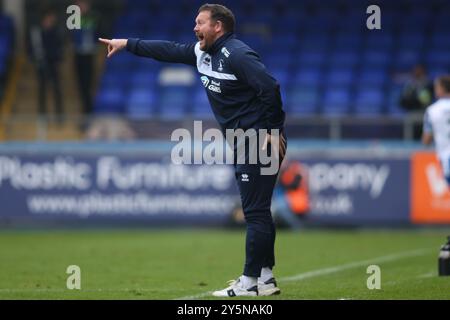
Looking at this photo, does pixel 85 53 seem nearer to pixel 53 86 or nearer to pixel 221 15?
pixel 53 86

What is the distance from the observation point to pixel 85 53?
24719 mm

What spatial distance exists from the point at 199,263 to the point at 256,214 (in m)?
4.34

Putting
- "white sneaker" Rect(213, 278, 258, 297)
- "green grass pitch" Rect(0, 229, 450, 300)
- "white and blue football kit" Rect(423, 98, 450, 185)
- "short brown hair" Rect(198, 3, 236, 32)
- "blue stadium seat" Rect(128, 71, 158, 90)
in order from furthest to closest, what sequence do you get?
"blue stadium seat" Rect(128, 71, 158, 90) → "white and blue football kit" Rect(423, 98, 450, 185) → "green grass pitch" Rect(0, 229, 450, 300) → "short brown hair" Rect(198, 3, 236, 32) → "white sneaker" Rect(213, 278, 258, 297)

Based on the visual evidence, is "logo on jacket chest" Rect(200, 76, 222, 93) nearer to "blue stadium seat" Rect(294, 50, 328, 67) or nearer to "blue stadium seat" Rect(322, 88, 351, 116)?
"blue stadium seat" Rect(322, 88, 351, 116)

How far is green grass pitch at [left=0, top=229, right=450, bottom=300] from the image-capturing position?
1028 centimetres

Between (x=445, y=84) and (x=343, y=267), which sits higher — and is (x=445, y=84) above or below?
above

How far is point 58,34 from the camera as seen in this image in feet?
78.6

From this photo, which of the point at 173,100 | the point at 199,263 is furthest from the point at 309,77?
the point at 199,263

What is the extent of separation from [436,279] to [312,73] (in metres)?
14.4

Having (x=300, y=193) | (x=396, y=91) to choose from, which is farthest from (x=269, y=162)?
(x=396, y=91)

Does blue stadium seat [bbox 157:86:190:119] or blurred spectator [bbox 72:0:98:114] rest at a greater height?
blurred spectator [bbox 72:0:98:114]

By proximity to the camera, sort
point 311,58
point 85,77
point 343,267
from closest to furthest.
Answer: point 343,267, point 85,77, point 311,58

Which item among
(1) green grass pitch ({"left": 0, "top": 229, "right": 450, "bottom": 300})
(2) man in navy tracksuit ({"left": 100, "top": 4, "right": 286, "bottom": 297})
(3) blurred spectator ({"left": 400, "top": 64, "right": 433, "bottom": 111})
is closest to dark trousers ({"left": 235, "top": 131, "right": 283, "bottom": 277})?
(2) man in navy tracksuit ({"left": 100, "top": 4, "right": 286, "bottom": 297})

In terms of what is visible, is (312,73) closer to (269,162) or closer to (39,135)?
(39,135)
